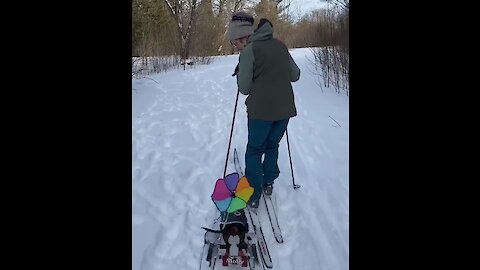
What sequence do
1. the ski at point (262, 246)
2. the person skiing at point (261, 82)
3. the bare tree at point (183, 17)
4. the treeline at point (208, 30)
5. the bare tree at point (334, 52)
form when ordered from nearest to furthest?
the ski at point (262, 246) < the person skiing at point (261, 82) < the treeline at point (208, 30) < the bare tree at point (334, 52) < the bare tree at point (183, 17)

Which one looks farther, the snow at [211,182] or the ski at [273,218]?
the ski at [273,218]

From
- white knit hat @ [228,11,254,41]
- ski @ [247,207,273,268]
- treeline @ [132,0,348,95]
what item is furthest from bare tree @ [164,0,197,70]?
ski @ [247,207,273,268]

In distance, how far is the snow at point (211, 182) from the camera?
2295mm

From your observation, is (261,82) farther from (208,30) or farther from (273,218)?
(208,30)

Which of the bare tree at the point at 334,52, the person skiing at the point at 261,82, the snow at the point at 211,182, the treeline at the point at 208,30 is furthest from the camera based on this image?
the bare tree at the point at 334,52

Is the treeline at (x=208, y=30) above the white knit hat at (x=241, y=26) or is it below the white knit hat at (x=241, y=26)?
above

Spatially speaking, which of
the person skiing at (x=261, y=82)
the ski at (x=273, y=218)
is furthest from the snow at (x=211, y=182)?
the person skiing at (x=261, y=82)

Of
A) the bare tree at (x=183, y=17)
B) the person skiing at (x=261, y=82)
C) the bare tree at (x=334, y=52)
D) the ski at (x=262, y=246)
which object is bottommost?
the ski at (x=262, y=246)

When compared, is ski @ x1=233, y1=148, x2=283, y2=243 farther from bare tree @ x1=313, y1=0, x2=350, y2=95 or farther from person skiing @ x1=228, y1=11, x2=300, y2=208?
bare tree @ x1=313, y1=0, x2=350, y2=95

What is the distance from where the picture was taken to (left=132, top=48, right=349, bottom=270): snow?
2.29 metres

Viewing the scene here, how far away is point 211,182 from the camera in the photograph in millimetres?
3361

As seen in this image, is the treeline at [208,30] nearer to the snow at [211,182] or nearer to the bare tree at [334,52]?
the bare tree at [334,52]
